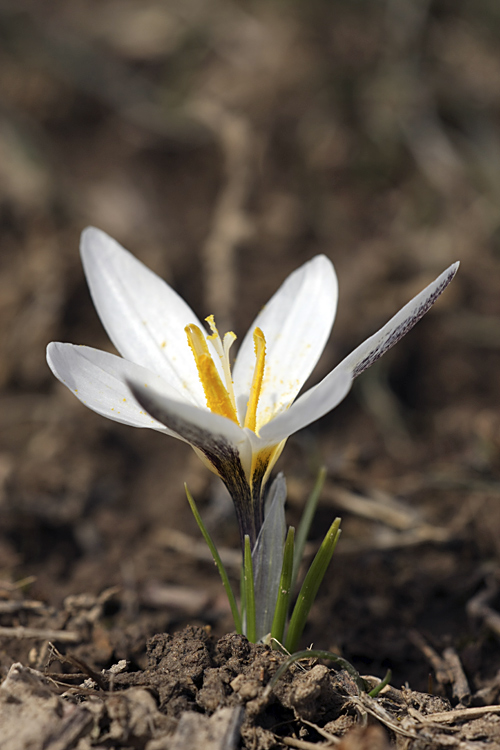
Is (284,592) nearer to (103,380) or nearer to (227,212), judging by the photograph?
(103,380)

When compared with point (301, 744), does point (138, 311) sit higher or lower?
higher

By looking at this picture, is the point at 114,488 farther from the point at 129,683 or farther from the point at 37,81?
the point at 37,81

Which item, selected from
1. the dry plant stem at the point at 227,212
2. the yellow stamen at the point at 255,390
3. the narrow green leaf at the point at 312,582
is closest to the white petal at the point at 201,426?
the yellow stamen at the point at 255,390

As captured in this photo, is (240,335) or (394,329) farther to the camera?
(240,335)

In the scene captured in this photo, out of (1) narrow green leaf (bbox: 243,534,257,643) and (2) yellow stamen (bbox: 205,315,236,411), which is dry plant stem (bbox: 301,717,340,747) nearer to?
(1) narrow green leaf (bbox: 243,534,257,643)

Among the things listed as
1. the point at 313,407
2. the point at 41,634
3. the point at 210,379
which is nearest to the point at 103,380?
the point at 210,379
